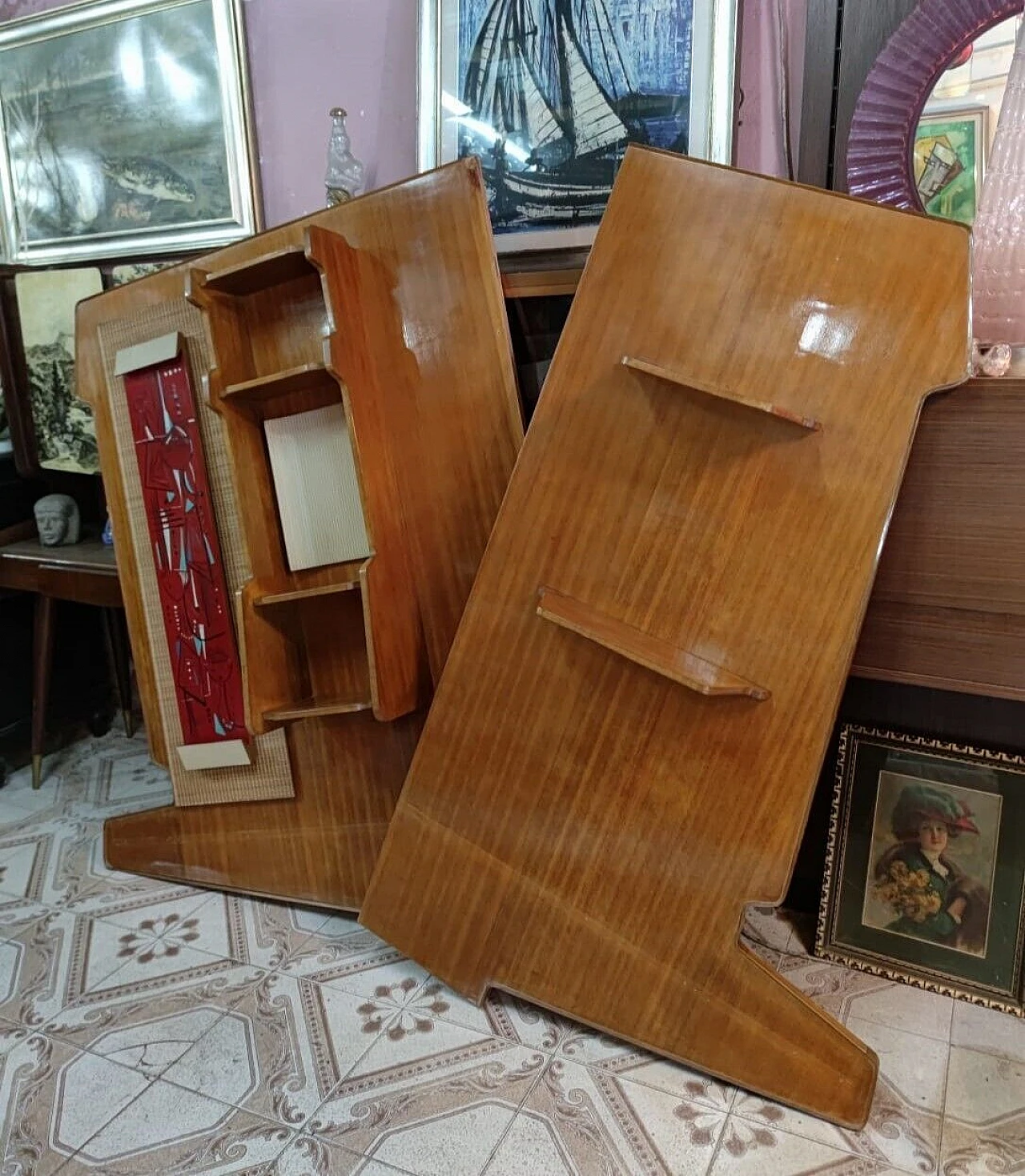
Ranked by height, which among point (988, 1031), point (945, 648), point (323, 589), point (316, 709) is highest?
point (323, 589)

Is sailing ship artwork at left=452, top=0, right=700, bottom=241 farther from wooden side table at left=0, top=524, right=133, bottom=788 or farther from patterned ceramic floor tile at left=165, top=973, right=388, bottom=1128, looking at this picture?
Answer: patterned ceramic floor tile at left=165, top=973, right=388, bottom=1128

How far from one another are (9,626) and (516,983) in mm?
1820

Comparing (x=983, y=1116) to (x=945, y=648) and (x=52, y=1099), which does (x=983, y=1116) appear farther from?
(x=52, y=1099)

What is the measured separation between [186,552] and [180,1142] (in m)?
1.05

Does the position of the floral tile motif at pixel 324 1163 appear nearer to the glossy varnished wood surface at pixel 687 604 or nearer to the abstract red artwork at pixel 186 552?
the glossy varnished wood surface at pixel 687 604

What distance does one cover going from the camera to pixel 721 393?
118cm

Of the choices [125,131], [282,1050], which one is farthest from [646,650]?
[125,131]

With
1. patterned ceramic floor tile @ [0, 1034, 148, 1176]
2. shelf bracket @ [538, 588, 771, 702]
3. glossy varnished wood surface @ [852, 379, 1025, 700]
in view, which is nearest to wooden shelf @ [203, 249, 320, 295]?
shelf bracket @ [538, 588, 771, 702]

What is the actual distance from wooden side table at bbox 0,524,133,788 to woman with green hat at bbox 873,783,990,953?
5.85 feet

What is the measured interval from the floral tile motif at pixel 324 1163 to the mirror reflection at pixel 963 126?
165cm

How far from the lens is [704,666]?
1.27 meters

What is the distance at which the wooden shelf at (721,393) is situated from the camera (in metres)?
1.16

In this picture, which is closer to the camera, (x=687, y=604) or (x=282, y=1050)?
(x=687, y=604)

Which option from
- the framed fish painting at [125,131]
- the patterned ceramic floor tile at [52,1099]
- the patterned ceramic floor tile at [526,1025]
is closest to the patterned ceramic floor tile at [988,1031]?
the patterned ceramic floor tile at [526,1025]
